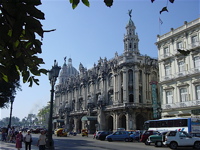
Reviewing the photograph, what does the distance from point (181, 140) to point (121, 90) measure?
31.8m

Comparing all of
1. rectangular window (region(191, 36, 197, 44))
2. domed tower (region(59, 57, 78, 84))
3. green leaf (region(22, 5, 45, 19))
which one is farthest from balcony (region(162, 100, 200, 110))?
domed tower (region(59, 57, 78, 84))

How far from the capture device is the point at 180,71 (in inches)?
1352

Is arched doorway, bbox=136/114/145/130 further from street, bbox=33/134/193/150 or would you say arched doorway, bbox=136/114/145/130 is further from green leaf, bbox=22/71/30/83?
green leaf, bbox=22/71/30/83

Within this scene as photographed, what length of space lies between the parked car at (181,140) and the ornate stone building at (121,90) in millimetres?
19943

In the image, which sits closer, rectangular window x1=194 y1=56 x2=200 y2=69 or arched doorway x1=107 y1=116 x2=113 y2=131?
rectangular window x1=194 y1=56 x2=200 y2=69

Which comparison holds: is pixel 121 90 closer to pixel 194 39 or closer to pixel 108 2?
pixel 194 39

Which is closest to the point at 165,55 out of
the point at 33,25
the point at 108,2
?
the point at 108,2

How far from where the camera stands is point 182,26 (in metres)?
35.2

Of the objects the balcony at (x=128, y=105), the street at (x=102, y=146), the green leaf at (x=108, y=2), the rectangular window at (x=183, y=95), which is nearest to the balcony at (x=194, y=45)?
the rectangular window at (x=183, y=95)

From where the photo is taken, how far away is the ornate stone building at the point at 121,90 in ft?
163

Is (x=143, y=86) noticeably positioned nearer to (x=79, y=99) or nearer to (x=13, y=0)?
(x=79, y=99)

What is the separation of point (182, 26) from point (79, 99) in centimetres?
4052

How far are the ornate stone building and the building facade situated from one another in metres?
5.85

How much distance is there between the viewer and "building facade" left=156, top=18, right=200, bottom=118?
104 ft
